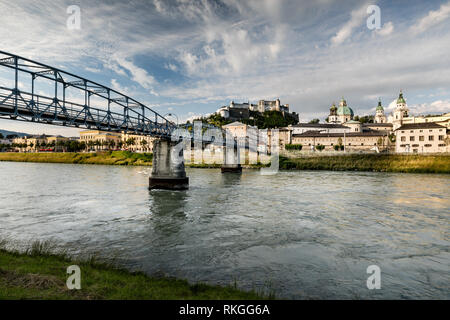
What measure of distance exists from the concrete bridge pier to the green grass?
127 feet

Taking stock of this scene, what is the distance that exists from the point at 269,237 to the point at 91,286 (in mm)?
9929

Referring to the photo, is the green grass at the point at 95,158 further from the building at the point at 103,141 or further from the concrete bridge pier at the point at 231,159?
the building at the point at 103,141

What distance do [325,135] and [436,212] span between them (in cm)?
12728

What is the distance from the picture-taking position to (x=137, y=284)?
7.51 m

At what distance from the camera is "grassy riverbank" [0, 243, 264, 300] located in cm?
638

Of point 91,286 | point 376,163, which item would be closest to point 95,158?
point 376,163

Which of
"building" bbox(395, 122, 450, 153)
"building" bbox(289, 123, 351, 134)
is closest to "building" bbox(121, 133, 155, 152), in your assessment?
"building" bbox(289, 123, 351, 134)

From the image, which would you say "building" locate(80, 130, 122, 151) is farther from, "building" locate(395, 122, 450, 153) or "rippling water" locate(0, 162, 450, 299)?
"rippling water" locate(0, 162, 450, 299)

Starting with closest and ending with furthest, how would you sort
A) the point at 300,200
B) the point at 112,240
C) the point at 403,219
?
the point at 112,240 < the point at 403,219 < the point at 300,200

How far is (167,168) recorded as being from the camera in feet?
116

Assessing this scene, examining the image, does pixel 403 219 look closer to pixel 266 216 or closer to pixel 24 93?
pixel 266 216

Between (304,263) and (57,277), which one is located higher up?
(57,277)

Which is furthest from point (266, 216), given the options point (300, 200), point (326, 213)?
point (300, 200)

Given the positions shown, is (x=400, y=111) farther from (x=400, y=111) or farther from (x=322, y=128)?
(x=322, y=128)
